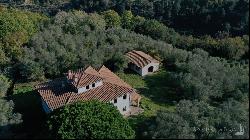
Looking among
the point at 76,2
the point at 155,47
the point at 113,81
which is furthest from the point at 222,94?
the point at 76,2

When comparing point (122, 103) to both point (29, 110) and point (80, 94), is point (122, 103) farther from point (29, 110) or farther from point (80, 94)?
point (29, 110)

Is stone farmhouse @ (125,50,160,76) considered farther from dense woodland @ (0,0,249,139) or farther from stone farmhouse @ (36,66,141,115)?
stone farmhouse @ (36,66,141,115)

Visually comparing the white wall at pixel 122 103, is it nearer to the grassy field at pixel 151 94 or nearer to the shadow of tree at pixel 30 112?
the grassy field at pixel 151 94

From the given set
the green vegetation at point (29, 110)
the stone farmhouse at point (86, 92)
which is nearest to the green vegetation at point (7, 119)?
the green vegetation at point (29, 110)

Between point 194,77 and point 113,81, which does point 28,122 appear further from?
point 194,77

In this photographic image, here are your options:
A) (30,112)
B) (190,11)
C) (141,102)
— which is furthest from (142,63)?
(190,11)

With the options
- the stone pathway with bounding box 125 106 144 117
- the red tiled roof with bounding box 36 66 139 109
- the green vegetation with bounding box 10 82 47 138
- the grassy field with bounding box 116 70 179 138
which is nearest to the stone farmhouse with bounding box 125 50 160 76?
the grassy field with bounding box 116 70 179 138
